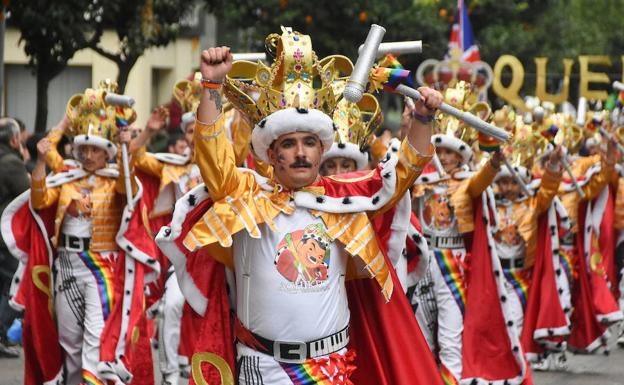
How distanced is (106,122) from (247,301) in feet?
12.7

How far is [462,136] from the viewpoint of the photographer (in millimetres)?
10070

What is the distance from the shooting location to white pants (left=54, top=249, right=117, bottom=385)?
9.50 m

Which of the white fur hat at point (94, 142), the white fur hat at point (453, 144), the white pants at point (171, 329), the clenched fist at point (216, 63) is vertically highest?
the clenched fist at point (216, 63)

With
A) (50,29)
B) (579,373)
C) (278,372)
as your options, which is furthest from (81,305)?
(50,29)

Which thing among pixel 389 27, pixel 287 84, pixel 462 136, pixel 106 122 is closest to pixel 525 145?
pixel 462 136

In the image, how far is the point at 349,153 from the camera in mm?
8453

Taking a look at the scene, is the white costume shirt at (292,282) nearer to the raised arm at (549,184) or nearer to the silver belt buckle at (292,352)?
the silver belt buckle at (292,352)

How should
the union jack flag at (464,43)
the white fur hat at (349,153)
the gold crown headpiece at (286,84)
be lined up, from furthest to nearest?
the union jack flag at (464,43)
the white fur hat at (349,153)
the gold crown headpiece at (286,84)

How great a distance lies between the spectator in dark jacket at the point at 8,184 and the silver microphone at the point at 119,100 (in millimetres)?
2881

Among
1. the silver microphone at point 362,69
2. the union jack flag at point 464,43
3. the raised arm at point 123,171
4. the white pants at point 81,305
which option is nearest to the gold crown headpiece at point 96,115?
the raised arm at point 123,171

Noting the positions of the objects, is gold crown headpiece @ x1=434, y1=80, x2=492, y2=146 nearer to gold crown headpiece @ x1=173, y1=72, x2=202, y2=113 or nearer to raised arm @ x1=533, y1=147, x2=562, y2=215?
raised arm @ x1=533, y1=147, x2=562, y2=215

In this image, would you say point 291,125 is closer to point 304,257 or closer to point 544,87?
point 304,257

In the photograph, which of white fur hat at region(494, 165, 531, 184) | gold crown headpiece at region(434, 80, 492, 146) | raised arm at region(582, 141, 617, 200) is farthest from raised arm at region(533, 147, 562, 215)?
raised arm at region(582, 141, 617, 200)

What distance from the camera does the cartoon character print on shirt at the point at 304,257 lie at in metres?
6.02
